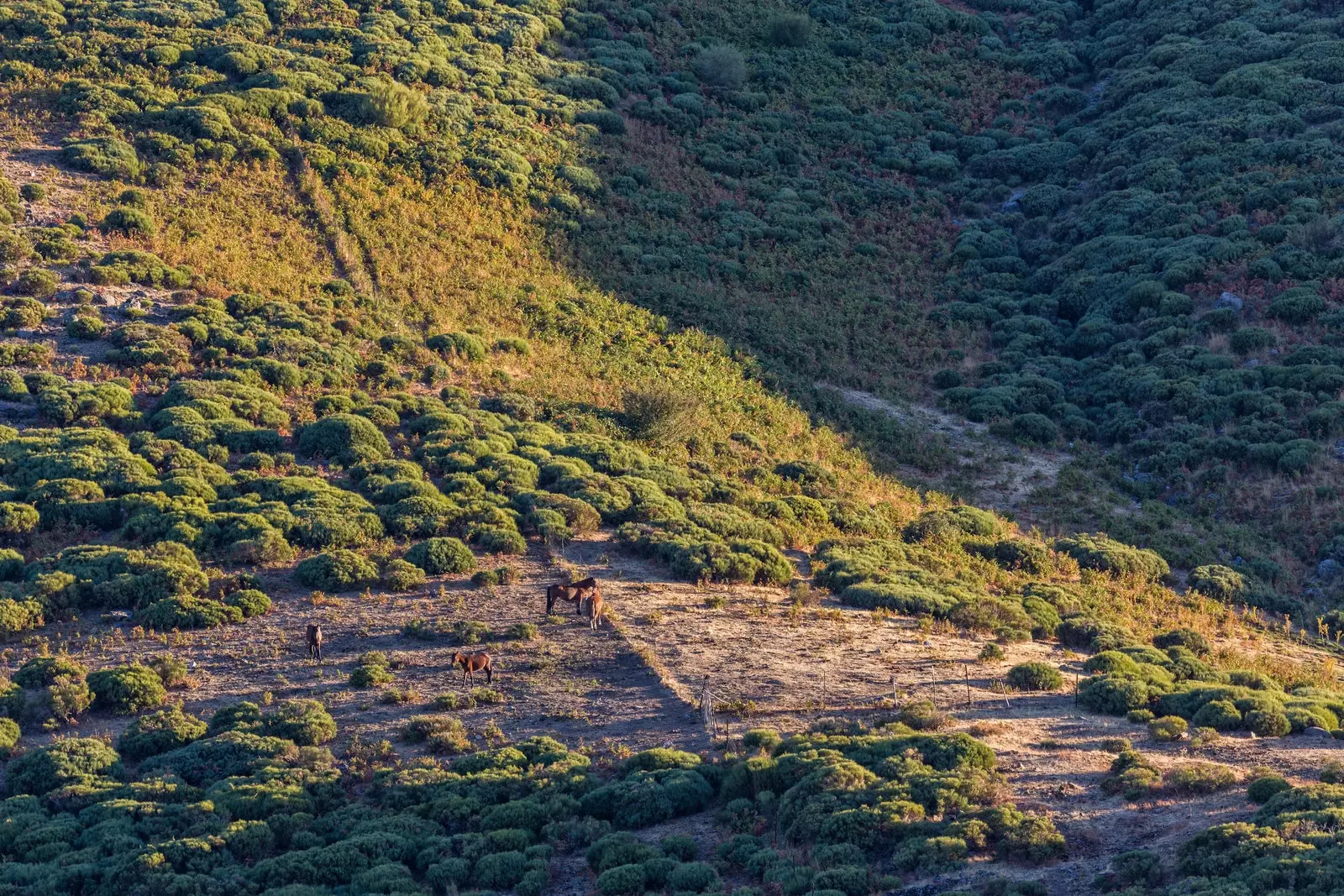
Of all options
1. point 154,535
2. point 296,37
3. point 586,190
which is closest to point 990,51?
point 586,190

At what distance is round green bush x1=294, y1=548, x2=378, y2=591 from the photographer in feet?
82.0

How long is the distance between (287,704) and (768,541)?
12.0m

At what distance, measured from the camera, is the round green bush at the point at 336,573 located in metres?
25.0

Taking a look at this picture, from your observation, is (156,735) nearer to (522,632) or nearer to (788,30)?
Result: (522,632)

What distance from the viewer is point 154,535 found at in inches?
1009

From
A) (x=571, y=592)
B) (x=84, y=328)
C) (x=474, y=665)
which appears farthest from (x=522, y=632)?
(x=84, y=328)

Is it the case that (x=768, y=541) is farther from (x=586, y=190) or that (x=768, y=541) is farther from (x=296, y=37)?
(x=296, y=37)

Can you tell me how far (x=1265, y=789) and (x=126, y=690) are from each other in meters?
16.5

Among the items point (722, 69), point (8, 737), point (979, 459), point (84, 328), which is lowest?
point (8, 737)

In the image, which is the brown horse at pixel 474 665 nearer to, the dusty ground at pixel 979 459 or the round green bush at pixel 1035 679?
the round green bush at pixel 1035 679

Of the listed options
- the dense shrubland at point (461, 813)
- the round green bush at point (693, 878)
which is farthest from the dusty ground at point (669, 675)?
the round green bush at point (693, 878)

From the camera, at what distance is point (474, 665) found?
21.5 metres

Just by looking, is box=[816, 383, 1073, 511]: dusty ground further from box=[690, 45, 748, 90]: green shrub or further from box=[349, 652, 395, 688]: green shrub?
box=[690, 45, 748, 90]: green shrub

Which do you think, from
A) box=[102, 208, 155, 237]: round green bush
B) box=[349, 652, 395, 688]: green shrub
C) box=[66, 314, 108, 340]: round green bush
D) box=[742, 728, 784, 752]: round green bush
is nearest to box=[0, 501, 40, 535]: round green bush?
box=[66, 314, 108, 340]: round green bush
